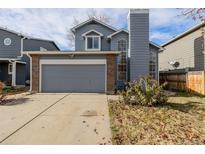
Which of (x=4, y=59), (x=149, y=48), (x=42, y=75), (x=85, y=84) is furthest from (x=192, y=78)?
(x=4, y=59)

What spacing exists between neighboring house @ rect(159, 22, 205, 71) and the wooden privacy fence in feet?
4.78

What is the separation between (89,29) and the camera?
20.4 m

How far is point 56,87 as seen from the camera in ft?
53.8

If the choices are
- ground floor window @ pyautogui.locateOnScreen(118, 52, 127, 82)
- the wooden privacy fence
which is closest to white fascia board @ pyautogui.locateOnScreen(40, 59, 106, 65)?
ground floor window @ pyautogui.locateOnScreen(118, 52, 127, 82)

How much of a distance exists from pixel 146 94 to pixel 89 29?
11530 millimetres

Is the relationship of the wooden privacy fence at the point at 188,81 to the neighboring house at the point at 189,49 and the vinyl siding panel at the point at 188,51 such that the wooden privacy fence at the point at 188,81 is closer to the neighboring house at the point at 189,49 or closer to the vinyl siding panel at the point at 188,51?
the neighboring house at the point at 189,49

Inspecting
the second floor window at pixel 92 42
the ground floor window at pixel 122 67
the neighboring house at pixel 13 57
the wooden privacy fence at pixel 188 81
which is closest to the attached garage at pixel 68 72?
the ground floor window at pixel 122 67

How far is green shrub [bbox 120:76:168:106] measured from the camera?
34.5 feet

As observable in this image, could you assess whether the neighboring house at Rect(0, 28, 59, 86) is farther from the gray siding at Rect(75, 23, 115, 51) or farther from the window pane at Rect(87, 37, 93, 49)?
the window pane at Rect(87, 37, 93, 49)

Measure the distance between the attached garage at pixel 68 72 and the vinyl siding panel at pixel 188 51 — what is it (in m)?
8.76

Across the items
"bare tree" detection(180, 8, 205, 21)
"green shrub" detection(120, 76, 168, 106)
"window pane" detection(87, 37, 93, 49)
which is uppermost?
"window pane" detection(87, 37, 93, 49)

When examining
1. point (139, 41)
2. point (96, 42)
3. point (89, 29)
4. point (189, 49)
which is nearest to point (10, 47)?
point (89, 29)

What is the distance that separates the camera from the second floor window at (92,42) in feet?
64.2
